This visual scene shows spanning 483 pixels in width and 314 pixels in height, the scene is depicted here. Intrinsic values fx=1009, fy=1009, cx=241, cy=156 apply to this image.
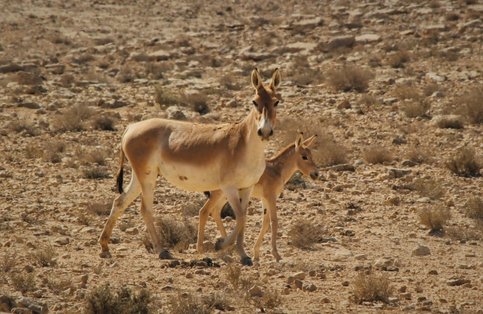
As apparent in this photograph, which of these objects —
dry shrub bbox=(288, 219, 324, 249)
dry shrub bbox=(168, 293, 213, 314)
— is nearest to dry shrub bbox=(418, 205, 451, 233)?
dry shrub bbox=(288, 219, 324, 249)

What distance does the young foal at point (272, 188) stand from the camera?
1362 centimetres

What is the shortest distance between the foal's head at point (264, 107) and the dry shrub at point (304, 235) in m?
2.61

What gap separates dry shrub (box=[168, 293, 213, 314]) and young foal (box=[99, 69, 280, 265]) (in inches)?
88.8

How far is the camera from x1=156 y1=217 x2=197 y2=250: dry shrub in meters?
14.2

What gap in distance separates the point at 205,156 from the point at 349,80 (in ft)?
50.5

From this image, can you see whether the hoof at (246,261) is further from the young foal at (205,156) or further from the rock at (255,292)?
the rock at (255,292)

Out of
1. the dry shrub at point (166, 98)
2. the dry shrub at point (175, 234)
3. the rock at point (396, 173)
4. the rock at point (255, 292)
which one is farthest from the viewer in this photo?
the dry shrub at point (166, 98)

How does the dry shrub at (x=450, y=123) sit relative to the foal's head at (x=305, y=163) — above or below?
below

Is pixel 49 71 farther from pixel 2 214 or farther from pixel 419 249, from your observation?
pixel 419 249

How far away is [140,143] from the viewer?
13.4m

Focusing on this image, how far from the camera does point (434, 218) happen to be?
15.4 meters

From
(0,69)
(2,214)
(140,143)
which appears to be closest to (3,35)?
(0,69)

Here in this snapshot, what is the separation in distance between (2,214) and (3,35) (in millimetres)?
26004

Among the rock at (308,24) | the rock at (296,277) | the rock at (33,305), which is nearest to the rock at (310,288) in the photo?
the rock at (296,277)
